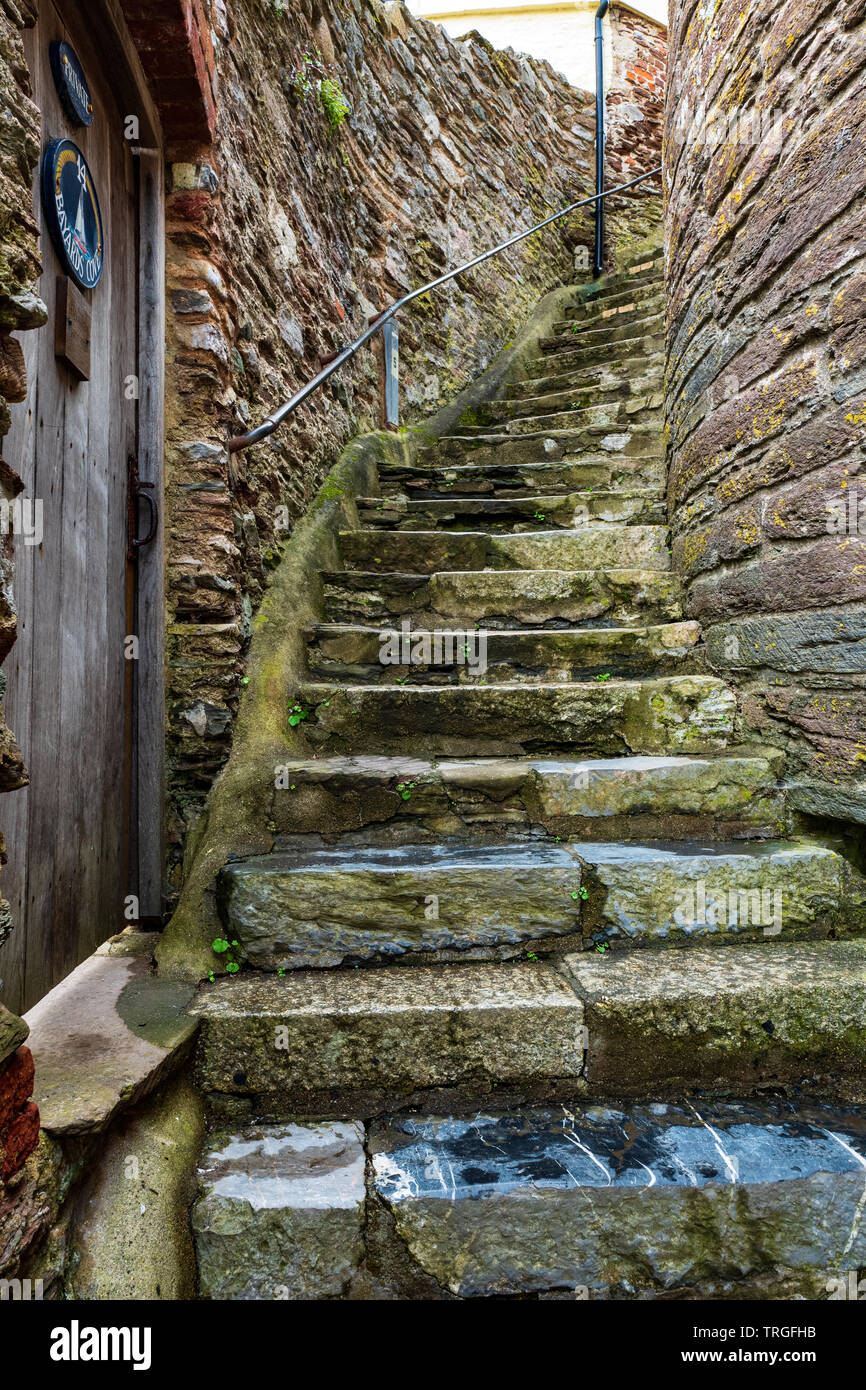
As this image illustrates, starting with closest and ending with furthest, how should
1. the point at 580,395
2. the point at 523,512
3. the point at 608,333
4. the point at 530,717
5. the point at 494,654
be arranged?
the point at 530,717 < the point at 494,654 < the point at 523,512 < the point at 580,395 < the point at 608,333

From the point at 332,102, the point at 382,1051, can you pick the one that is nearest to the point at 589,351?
the point at 332,102

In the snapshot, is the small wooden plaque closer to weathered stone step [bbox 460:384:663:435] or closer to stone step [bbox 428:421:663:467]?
stone step [bbox 428:421:663:467]

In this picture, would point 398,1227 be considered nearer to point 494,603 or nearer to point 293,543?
point 494,603

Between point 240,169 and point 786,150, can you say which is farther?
point 240,169

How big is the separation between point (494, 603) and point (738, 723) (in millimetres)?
1007

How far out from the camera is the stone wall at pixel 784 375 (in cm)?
174

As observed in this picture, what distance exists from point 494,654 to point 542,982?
1285mm

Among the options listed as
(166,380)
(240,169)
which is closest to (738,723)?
(166,380)

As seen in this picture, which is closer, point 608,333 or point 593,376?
point 593,376

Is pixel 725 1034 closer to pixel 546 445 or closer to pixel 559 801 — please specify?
pixel 559 801

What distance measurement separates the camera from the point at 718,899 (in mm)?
1770

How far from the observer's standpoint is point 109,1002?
1.57 metres

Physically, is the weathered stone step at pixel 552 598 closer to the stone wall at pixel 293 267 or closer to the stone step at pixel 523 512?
the stone step at pixel 523 512
